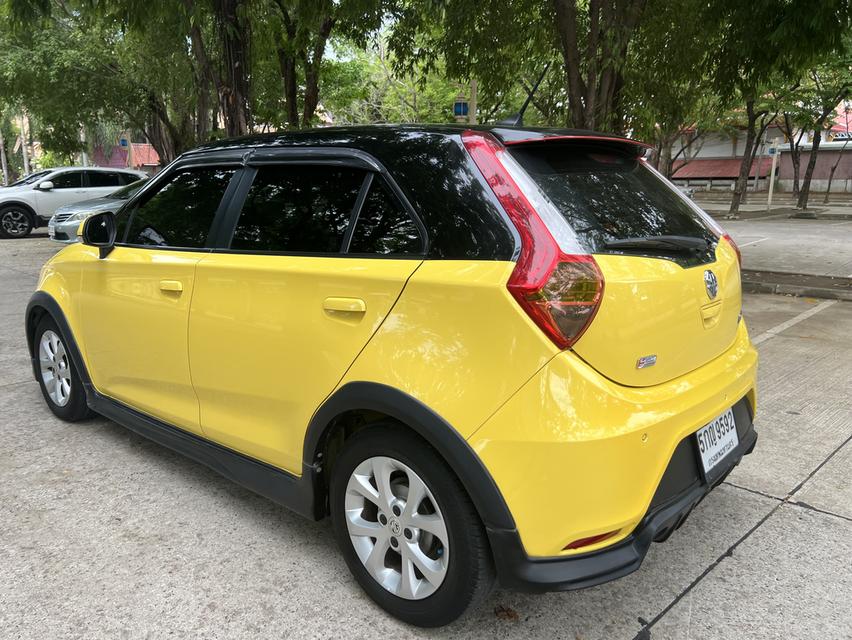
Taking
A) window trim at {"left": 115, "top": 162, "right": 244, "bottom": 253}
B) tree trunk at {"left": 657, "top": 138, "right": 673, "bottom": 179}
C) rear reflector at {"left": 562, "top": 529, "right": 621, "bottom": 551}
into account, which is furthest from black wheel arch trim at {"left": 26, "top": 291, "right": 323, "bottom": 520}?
tree trunk at {"left": 657, "top": 138, "right": 673, "bottom": 179}

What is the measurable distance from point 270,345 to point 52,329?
2267mm

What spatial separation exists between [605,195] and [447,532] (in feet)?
4.10

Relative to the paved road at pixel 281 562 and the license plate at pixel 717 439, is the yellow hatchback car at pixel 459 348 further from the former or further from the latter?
the paved road at pixel 281 562

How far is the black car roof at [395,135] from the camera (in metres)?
2.32

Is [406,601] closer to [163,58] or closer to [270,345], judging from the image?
[270,345]

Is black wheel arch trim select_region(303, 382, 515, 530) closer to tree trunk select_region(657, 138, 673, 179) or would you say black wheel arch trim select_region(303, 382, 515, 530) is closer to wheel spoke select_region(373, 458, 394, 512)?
wheel spoke select_region(373, 458, 394, 512)

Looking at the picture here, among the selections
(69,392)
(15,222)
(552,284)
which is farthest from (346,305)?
(15,222)

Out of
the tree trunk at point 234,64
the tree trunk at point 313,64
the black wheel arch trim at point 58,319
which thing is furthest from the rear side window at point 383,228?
the tree trunk at point 313,64

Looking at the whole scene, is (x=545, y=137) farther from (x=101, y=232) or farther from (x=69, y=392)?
(x=69, y=392)

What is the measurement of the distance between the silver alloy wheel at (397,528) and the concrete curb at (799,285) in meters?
7.79

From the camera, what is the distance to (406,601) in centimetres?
232

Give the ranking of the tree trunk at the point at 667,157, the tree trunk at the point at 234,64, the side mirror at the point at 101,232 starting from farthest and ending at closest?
1. the tree trunk at the point at 667,157
2. the tree trunk at the point at 234,64
3. the side mirror at the point at 101,232

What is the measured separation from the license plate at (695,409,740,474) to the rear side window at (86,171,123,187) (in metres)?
17.6

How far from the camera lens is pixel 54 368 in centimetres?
421
